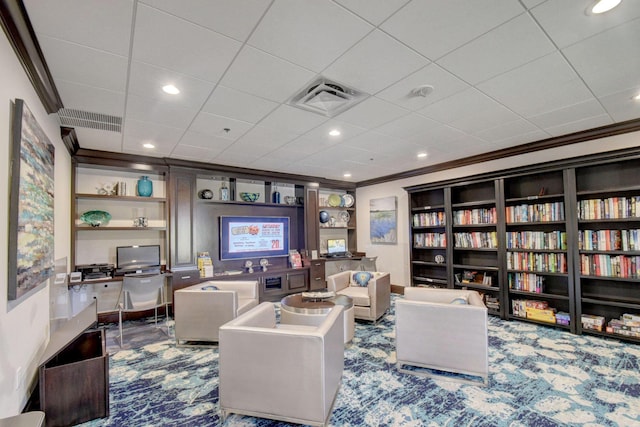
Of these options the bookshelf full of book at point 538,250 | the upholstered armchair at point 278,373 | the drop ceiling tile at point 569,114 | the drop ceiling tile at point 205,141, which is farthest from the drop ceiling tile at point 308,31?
the bookshelf full of book at point 538,250

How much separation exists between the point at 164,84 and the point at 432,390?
3.35 metres

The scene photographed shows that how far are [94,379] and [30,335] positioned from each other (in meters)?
0.56

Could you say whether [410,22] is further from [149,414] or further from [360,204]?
[360,204]

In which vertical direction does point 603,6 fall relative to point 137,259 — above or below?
above

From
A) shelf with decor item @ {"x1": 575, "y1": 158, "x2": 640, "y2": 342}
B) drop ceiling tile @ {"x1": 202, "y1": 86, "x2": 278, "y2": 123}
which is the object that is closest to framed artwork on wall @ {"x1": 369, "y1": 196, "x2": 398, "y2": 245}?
shelf with decor item @ {"x1": 575, "y1": 158, "x2": 640, "y2": 342}

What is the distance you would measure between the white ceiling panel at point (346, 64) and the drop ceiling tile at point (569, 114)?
0.08ft

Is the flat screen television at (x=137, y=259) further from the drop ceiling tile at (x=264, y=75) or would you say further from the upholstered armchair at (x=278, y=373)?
the drop ceiling tile at (x=264, y=75)

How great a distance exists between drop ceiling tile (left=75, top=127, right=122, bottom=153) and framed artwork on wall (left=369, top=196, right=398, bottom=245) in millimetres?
4828

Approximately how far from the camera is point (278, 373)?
2006mm

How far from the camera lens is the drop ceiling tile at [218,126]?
3.17 m

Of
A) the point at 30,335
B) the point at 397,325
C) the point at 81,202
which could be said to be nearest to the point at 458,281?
the point at 397,325

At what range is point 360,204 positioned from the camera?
7.21 metres

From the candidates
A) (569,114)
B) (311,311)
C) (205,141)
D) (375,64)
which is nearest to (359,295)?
(311,311)

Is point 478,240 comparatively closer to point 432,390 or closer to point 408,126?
point 408,126
